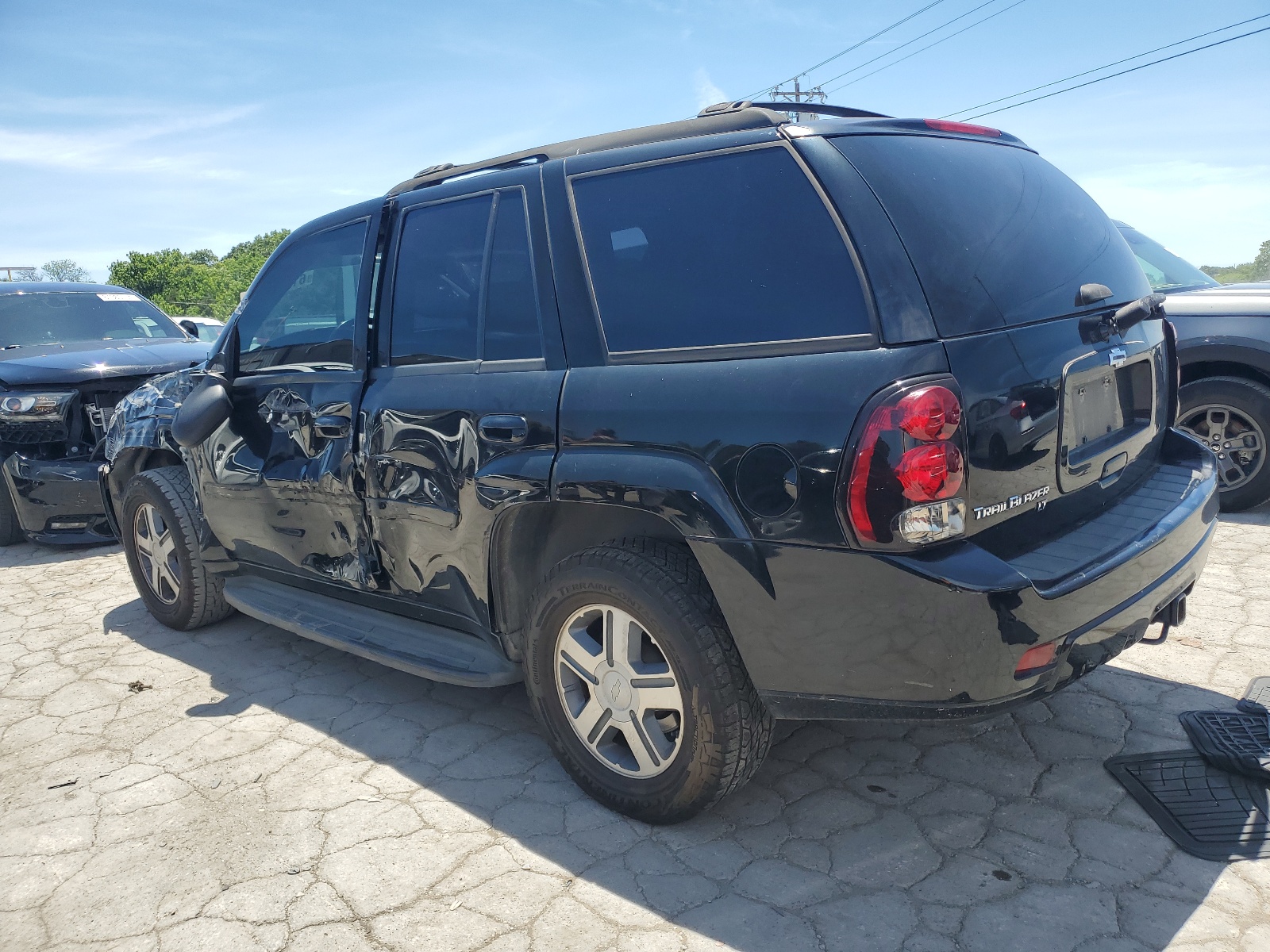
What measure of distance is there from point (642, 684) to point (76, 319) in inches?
283

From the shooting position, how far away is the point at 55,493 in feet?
20.7

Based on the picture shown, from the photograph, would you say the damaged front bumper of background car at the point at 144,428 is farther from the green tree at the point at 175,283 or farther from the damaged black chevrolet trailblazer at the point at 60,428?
the green tree at the point at 175,283

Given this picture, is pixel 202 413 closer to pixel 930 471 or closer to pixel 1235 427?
pixel 930 471

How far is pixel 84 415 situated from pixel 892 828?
6.11 m

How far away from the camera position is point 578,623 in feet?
9.18

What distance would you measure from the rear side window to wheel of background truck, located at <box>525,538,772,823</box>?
0.78 metres

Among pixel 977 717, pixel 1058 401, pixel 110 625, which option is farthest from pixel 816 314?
pixel 110 625

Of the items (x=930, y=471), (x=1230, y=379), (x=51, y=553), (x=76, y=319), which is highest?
(x=76, y=319)

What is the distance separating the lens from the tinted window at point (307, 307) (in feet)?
11.8

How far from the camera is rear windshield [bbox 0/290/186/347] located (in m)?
7.48

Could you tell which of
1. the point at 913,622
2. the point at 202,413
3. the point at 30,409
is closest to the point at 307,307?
the point at 202,413

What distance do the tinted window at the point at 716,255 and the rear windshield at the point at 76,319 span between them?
6399 mm

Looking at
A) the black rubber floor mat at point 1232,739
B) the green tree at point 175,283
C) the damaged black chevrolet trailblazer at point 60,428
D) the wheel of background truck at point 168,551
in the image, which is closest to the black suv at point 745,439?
the black rubber floor mat at point 1232,739

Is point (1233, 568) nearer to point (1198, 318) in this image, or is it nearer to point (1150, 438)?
point (1198, 318)
